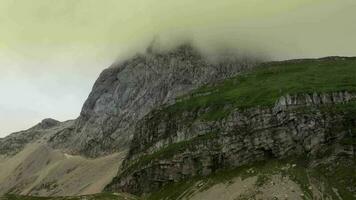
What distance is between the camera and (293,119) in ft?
654

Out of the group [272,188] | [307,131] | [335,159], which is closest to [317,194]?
[272,188]

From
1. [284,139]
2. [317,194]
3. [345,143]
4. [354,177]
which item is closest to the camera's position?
[317,194]

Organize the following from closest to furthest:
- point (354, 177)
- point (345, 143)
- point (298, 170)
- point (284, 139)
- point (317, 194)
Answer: point (317, 194), point (354, 177), point (298, 170), point (345, 143), point (284, 139)

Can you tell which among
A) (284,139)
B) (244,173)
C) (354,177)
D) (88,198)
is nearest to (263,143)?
(284,139)

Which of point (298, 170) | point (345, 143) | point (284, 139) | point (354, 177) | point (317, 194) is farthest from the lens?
point (284, 139)

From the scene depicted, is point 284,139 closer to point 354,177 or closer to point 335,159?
point 335,159

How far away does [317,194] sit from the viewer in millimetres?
151375

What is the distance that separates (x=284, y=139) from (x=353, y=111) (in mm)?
25832

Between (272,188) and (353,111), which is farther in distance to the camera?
(353,111)

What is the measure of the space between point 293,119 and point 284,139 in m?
8.25

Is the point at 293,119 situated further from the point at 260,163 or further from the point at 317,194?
the point at 317,194

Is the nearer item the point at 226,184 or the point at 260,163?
the point at 226,184

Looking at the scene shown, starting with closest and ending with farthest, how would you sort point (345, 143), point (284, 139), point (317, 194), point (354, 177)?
point (317, 194), point (354, 177), point (345, 143), point (284, 139)

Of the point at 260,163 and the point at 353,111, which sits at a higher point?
the point at 353,111
